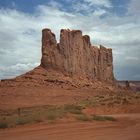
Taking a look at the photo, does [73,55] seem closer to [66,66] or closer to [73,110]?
[66,66]

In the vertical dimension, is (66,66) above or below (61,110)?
above

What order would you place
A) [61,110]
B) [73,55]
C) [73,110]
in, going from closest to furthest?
1. [61,110]
2. [73,110]
3. [73,55]

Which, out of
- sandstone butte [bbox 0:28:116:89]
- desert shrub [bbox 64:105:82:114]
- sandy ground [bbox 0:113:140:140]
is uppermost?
sandstone butte [bbox 0:28:116:89]

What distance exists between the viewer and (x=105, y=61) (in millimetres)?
94062

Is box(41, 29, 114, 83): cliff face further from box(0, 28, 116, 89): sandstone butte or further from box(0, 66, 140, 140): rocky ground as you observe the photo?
box(0, 66, 140, 140): rocky ground

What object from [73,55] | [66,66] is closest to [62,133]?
[66,66]

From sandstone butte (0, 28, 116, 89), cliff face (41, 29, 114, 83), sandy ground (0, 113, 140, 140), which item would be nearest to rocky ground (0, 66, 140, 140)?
sandy ground (0, 113, 140, 140)

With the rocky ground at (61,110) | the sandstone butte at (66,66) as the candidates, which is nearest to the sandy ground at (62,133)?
the rocky ground at (61,110)

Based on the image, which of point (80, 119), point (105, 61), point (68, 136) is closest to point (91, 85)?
point (105, 61)

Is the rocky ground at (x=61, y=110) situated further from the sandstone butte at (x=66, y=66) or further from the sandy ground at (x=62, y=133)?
the sandstone butte at (x=66, y=66)

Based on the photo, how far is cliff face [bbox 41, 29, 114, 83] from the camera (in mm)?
76438

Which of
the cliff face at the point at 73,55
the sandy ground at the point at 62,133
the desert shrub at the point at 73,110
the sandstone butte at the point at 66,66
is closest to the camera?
the sandy ground at the point at 62,133

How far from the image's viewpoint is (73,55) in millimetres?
80438

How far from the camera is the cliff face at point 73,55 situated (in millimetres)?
76438
